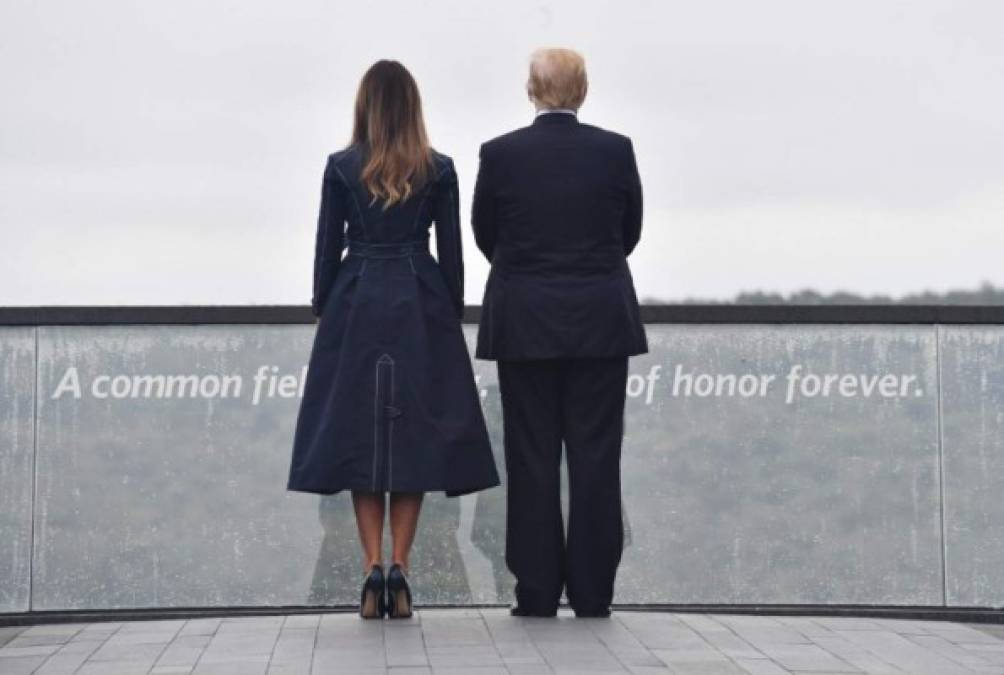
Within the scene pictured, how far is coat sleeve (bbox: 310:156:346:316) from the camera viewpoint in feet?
19.0

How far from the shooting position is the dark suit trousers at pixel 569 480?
579 cm

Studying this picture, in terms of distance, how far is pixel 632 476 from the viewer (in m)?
7.30

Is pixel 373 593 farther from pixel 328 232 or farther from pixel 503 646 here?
pixel 328 232

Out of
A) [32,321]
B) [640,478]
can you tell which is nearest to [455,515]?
[640,478]

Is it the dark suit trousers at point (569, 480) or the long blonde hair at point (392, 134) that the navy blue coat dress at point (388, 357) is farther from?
the dark suit trousers at point (569, 480)

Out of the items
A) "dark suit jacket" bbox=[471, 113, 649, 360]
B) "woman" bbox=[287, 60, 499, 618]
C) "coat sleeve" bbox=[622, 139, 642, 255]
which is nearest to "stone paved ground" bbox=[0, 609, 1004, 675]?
"woman" bbox=[287, 60, 499, 618]

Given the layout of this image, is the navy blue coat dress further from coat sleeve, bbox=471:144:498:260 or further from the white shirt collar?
the white shirt collar

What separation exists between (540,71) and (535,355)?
2.98 ft

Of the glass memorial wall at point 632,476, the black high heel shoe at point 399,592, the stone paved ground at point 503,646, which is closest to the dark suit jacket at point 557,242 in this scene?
the black high heel shoe at point 399,592

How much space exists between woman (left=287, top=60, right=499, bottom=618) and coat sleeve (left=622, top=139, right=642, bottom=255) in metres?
0.55

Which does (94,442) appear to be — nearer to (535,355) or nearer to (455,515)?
(455,515)

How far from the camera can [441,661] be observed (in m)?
4.83

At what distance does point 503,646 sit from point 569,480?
817 millimetres

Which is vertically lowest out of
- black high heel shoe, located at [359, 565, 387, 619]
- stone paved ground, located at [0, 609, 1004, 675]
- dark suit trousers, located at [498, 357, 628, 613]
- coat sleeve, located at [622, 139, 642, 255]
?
stone paved ground, located at [0, 609, 1004, 675]
